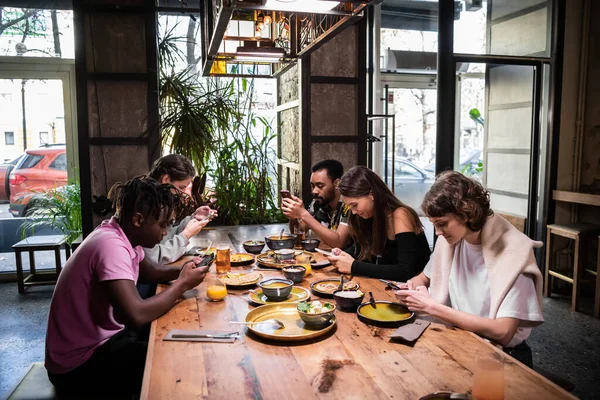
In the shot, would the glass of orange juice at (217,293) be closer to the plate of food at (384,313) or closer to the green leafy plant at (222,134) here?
the plate of food at (384,313)

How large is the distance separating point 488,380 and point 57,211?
16.4 ft

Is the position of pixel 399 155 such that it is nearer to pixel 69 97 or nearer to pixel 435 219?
pixel 69 97

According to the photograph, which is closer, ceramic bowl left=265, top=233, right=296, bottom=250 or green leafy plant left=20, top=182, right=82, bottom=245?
ceramic bowl left=265, top=233, right=296, bottom=250

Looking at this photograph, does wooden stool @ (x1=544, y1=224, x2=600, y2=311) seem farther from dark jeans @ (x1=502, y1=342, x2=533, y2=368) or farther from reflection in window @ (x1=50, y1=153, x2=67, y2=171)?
reflection in window @ (x1=50, y1=153, x2=67, y2=171)

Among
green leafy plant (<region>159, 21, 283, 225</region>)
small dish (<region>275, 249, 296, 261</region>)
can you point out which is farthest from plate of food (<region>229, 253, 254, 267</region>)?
green leafy plant (<region>159, 21, 283, 225</region>)

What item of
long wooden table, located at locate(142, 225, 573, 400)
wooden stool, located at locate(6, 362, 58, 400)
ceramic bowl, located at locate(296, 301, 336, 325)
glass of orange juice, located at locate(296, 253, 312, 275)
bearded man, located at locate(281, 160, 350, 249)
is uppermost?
A: bearded man, located at locate(281, 160, 350, 249)

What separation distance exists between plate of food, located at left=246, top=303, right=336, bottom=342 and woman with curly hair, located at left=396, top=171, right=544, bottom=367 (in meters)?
0.34

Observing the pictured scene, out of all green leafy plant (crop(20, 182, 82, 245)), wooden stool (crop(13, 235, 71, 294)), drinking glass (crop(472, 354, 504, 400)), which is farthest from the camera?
green leafy plant (crop(20, 182, 82, 245))

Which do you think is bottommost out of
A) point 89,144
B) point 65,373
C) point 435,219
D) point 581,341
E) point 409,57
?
point 581,341

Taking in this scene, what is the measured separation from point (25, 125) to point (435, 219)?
16.4 ft

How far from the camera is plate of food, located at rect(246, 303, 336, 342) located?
1.62 meters

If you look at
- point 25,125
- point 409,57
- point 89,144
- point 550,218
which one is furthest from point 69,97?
point 550,218

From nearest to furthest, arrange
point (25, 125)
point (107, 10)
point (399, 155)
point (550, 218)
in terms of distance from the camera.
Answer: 1. point (107, 10)
2. point (550, 218)
3. point (25, 125)
4. point (399, 155)

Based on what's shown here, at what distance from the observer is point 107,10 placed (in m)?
4.29
